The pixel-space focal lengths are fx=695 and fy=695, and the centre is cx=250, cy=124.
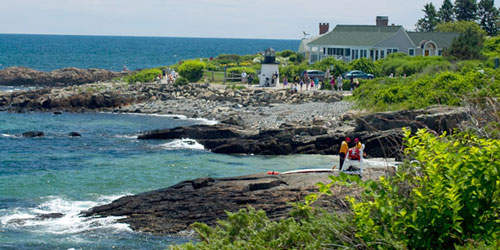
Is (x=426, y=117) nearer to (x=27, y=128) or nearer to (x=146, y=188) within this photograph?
(x=146, y=188)

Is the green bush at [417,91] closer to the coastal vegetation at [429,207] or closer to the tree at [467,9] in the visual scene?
the coastal vegetation at [429,207]

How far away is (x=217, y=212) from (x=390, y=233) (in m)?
10.2

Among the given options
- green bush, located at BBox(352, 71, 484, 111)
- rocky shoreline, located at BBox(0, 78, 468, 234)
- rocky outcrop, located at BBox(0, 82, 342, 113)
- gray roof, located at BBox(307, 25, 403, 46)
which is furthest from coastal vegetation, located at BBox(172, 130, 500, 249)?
gray roof, located at BBox(307, 25, 403, 46)

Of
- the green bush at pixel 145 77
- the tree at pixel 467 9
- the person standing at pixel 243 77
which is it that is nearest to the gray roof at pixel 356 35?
the person standing at pixel 243 77

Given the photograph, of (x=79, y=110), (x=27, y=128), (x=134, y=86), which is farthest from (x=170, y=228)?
(x=134, y=86)

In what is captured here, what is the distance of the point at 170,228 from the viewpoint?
59.5ft

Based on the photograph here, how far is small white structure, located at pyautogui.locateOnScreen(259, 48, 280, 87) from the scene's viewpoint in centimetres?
5184

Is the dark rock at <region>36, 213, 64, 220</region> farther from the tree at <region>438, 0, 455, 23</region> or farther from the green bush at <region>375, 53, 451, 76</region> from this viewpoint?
the tree at <region>438, 0, 455, 23</region>

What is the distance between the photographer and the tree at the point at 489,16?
89875 mm

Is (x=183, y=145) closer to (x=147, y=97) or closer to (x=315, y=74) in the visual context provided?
(x=147, y=97)

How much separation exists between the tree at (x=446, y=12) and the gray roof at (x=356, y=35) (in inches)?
1273

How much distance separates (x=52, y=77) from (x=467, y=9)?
182 ft

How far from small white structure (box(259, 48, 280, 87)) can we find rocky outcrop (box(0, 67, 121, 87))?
70.4 ft

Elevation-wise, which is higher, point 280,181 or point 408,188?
point 408,188
